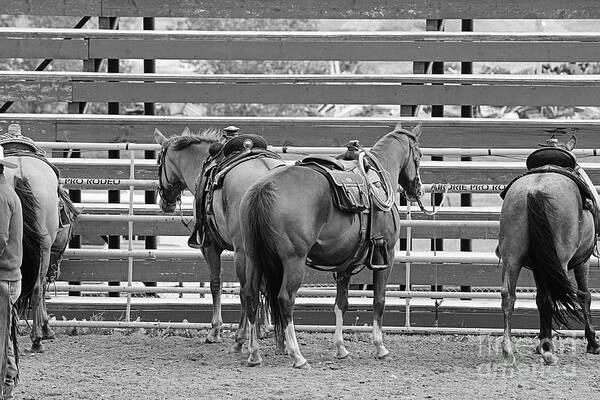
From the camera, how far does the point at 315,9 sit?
11172 mm

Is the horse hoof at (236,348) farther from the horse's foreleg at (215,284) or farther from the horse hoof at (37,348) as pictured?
the horse hoof at (37,348)

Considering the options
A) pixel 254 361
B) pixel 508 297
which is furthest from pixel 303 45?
pixel 254 361

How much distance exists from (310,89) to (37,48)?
303 cm

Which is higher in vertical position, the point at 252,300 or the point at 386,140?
the point at 386,140

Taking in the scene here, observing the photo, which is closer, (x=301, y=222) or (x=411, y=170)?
(x=301, y=222)

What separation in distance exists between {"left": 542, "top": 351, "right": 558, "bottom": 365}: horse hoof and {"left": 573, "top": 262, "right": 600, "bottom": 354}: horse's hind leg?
0.48 m

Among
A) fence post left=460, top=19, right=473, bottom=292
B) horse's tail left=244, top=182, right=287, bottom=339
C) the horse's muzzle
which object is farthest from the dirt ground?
fence post left=460, top=19, right=473, bottom=292

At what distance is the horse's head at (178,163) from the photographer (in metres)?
8.65

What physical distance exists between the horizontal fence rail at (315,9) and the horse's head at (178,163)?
2.75m

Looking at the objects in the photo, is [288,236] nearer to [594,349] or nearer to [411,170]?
[411,170]

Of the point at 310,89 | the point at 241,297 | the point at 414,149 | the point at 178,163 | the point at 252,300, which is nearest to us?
the point at 252,300

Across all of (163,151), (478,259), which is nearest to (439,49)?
(478,259)

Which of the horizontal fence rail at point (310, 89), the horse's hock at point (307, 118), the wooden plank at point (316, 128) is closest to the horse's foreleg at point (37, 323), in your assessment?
the horse's hock at point (307, 118)

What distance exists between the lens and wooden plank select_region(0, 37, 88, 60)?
10844mm
